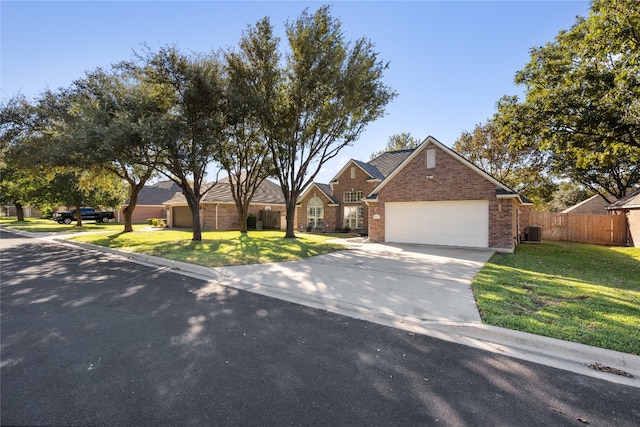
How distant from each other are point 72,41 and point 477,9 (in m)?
13.6

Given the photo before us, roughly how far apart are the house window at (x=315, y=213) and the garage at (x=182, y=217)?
1132cm

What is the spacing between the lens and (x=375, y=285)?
6750 millimetres

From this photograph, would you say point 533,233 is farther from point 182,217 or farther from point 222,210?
point 182,217

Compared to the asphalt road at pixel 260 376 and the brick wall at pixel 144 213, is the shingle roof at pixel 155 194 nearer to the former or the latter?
the brick wall at pixel 144 213

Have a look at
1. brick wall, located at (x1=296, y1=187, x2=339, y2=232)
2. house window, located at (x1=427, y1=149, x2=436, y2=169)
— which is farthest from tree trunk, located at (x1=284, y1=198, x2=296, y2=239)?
house window, located at (x1=427, y1=149, x2=436, y2=169)

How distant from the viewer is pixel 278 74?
16156mm

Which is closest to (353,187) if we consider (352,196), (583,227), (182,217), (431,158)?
(352,196)

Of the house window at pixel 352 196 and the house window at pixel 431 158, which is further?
the house window at pixel 352 196

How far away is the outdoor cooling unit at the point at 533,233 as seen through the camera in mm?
18562

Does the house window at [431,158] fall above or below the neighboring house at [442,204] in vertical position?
above

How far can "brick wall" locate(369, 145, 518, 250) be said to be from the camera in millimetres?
13328

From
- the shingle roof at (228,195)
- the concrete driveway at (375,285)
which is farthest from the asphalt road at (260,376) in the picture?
the shingle roof at (228,195)

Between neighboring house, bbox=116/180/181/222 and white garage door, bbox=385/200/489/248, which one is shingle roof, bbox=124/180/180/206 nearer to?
neighboring house, bbox=116/180/181/222

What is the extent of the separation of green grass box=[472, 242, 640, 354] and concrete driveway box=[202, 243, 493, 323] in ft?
1.55
